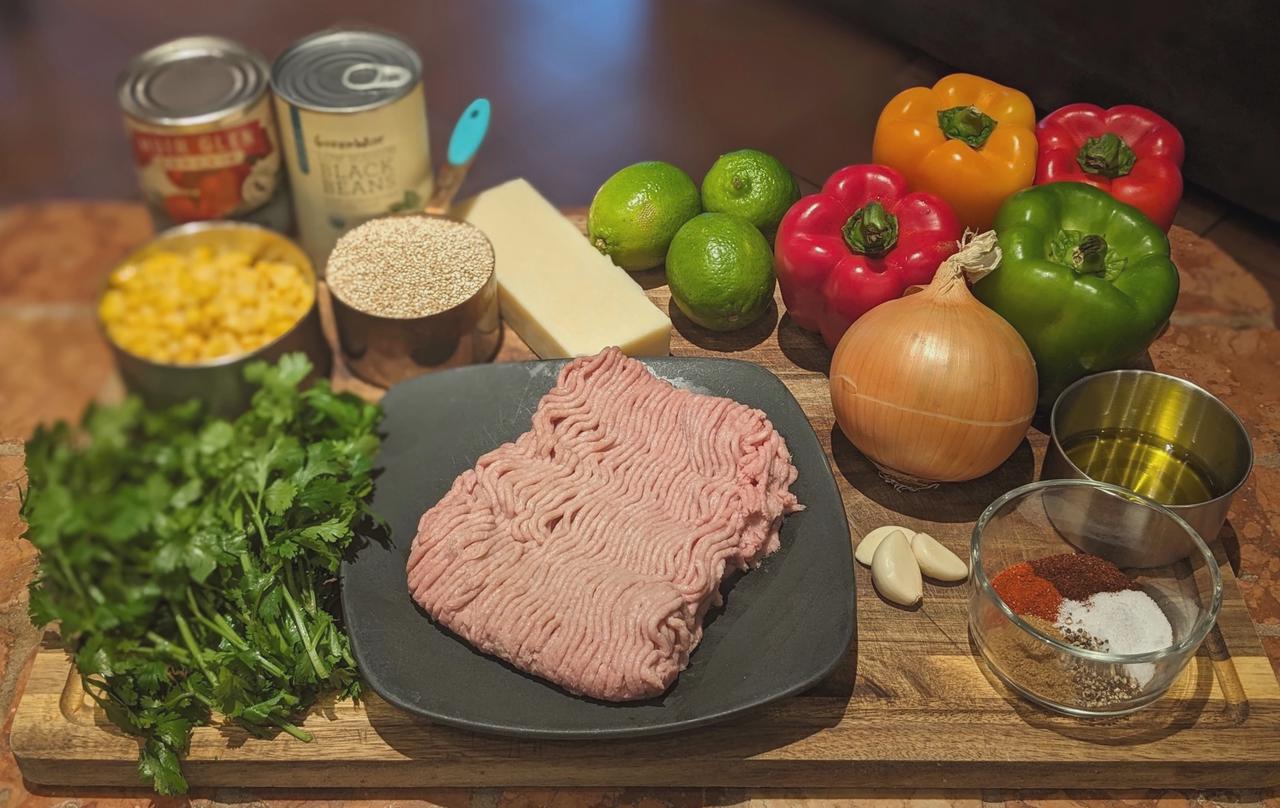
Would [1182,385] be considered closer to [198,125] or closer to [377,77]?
[377,77]

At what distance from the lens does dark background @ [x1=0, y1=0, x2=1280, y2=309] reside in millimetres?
2008

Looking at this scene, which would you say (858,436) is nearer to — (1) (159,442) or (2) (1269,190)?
(1) (159,442)

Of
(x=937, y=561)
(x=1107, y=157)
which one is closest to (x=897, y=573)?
(x=937, y=561)

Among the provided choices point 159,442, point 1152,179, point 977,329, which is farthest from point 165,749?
point 1152,179

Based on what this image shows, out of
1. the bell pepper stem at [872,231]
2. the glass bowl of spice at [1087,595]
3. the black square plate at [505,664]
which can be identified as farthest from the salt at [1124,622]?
the bell pepper stem at [872,231]

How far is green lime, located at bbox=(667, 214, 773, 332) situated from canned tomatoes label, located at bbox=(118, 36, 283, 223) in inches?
23.2

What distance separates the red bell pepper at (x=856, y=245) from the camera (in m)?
1.66

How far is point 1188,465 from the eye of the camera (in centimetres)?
158

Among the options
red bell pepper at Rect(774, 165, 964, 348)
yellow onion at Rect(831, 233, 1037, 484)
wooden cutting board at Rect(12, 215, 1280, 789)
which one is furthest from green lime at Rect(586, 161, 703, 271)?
wooden cutting board at Rect(12, 215, 1280, 789)

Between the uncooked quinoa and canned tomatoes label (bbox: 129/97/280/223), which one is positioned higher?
canned tomatoes label (bbox: 129/97/280/223)

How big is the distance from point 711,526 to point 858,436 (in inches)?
11.5

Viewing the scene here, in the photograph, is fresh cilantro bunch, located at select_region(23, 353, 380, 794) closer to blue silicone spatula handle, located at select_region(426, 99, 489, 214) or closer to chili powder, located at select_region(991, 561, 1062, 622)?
blue silicone spatula handle, located at select_region(426, 99, 489, 214)

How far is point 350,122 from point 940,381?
864 millimetres

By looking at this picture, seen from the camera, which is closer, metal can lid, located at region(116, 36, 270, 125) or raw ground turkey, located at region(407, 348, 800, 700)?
raw ground turkey, located at region(407, 348, 800, 700)
